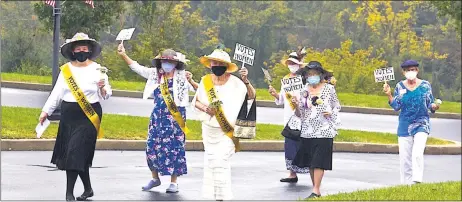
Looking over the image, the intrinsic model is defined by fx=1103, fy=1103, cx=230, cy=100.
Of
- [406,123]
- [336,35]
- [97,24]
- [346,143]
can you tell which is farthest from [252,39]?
[406,123]

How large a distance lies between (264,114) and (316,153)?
15682 millimetres

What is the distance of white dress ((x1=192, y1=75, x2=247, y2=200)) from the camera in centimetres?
1090

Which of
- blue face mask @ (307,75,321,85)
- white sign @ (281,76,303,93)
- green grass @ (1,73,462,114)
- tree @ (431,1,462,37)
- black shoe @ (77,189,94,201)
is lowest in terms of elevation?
black shoe @ (77,189,94,201)

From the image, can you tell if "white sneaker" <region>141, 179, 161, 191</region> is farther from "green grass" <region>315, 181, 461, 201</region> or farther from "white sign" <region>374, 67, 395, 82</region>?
"white sign" <region>374, 67, 395, 82</region>

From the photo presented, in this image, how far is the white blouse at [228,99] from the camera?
10961mm

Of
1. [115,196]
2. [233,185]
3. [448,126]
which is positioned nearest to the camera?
[115,196]

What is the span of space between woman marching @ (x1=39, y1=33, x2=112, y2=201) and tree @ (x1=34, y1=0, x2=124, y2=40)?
1995 cm

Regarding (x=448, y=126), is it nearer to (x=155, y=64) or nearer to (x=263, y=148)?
(x=263, y=148)

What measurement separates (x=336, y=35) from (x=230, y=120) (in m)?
55.6

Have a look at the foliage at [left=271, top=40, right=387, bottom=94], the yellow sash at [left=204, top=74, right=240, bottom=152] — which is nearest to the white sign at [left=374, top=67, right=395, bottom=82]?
the yellow sash at [left=204, top=74, right=240, bottom=152]

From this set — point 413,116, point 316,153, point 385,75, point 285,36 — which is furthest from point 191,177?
point 285,36

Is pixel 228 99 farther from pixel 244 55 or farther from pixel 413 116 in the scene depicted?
pixel 413 116

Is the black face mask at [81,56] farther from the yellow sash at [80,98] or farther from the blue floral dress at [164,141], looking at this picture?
the blue floral dress at [164,141]

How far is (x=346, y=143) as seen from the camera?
20.4 metres
